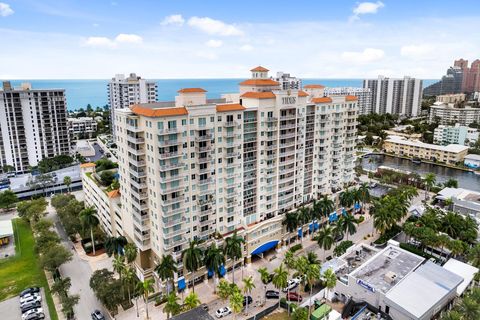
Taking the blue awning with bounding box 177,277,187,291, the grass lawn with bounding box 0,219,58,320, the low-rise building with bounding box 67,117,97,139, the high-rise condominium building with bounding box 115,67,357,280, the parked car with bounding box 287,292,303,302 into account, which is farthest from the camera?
→ the low-rise building with bounding box 67,117,97,139

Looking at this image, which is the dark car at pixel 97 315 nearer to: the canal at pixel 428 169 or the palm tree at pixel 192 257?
the palm tree at pixel 192 257

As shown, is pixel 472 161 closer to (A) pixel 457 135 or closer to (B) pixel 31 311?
(A) pixel 457 135

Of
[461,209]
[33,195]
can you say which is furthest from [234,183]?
[33,195]

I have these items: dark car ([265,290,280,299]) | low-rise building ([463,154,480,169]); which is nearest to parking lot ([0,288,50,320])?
dark car ([265,290,280,299])

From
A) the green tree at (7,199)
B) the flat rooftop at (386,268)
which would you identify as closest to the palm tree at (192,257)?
the flat rooftop at (386,268)

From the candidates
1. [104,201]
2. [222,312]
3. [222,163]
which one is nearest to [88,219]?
[104,201]

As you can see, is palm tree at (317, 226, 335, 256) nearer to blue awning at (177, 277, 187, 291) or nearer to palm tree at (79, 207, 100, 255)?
blue awning at (177, 277, 187, 291)
